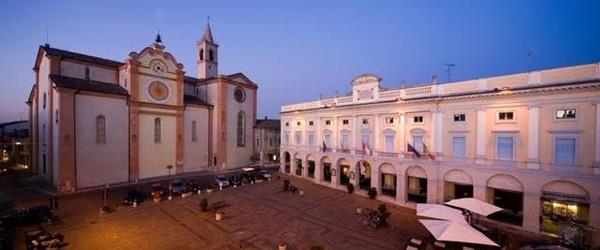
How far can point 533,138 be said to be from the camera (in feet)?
55.5

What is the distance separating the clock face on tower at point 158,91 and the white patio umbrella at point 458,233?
3605cm

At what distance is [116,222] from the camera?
1873cm

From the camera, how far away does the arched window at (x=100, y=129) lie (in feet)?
96.7

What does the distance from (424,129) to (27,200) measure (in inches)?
1475

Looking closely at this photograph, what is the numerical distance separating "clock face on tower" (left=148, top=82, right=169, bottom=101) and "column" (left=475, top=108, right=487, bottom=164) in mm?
37333

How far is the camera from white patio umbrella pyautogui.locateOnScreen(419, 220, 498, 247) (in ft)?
39.7

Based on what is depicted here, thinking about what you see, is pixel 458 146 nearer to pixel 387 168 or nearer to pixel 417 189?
pixel 387 168

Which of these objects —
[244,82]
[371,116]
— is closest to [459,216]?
[371,116]

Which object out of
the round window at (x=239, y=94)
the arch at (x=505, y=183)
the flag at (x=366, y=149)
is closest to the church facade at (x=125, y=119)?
the round window at (x=239, y=94)

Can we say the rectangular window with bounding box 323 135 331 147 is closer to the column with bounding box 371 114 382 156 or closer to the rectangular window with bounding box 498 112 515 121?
the column with bounding box 371 114 382 156

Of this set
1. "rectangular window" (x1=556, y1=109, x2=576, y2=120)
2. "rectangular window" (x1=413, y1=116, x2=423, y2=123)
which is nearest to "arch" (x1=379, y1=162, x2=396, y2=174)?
"rectangular window" (x1=413, y1=116, x2=423, y2=123)

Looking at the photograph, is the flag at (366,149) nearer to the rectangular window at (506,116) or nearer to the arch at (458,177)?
the arch at (458,177)

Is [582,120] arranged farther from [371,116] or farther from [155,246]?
[155,246]

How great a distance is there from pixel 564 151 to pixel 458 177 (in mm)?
6500
